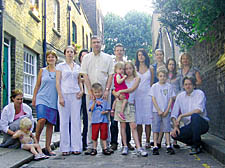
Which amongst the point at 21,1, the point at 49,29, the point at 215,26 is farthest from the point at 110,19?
the point at 215,26

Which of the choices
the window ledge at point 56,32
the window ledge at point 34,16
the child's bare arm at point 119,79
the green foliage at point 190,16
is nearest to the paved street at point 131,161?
the child's bare arm at point 119,79

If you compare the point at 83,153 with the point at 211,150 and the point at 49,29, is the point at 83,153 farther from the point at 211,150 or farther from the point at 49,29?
the point at 49,29

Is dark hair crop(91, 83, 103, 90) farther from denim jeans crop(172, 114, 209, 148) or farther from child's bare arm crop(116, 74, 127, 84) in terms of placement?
denim jeans crop(172, 114, 209, 148)

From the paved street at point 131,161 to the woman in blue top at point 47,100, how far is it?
572mm

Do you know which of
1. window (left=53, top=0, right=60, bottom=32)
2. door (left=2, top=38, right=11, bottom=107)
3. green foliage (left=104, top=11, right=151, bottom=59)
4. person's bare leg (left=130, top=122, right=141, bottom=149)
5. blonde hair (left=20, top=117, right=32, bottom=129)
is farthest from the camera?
green foliage (left=104, top=11, right=151, bottom=59)

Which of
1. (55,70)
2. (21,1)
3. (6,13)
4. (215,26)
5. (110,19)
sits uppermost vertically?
(110,19)

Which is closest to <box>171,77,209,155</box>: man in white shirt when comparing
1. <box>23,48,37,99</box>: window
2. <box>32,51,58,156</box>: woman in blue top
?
<box>32,51,58,156</box>: woman in blue top

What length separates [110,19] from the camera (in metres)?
46.3

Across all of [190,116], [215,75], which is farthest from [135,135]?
[215,75]

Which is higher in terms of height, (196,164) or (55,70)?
(55,70)

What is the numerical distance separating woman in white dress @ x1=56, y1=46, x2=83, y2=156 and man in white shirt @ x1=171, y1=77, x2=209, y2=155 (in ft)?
6.13

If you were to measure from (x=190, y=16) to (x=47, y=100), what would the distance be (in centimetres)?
451

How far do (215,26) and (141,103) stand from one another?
2489 millimetres

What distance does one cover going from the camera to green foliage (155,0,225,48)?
6.36 m
